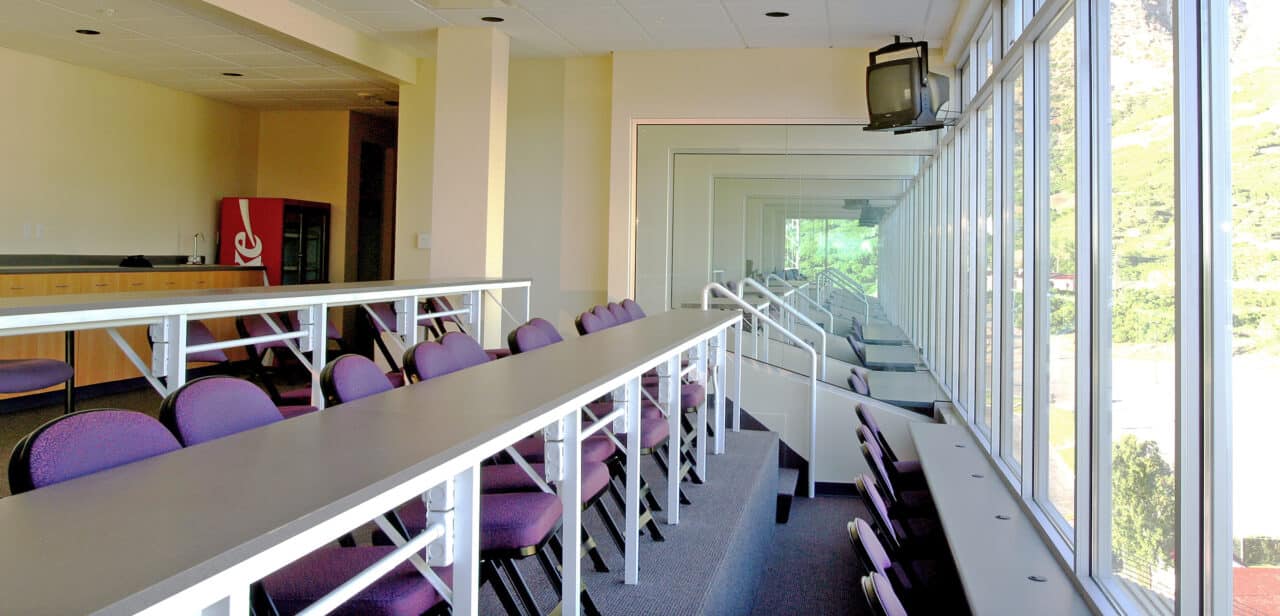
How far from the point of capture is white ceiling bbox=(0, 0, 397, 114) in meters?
6.78

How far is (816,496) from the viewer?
7137 millimetres

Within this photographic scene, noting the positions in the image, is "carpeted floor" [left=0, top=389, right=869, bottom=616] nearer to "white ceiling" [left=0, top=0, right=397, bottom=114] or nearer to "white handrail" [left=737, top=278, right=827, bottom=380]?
"white handrail" [left=737, top=278, right=827, bottom=380]

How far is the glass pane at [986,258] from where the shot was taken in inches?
209

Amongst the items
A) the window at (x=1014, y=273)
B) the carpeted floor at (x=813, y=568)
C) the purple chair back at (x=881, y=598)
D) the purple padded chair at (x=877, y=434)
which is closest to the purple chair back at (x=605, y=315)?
the purple padded chair at (x=877, y=434)

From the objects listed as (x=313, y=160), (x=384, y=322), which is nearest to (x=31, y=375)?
(x=384, y=322)

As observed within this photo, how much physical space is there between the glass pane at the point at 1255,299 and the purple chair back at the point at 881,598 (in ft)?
2.37

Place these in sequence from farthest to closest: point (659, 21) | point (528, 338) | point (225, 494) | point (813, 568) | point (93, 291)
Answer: point (93, 291), point (659, 21), point (813, 568), point (528, 338), point (225, 494)

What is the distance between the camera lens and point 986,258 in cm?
553

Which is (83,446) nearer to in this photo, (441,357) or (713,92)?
(441,357)

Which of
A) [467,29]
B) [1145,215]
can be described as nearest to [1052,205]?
[1145,215]

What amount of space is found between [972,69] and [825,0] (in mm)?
1133

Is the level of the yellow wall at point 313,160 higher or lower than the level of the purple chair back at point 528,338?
higher

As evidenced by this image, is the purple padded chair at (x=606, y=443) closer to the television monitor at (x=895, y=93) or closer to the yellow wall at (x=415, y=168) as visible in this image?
the television monitor at (x=895, y=93)

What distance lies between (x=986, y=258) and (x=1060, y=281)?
194 cm
